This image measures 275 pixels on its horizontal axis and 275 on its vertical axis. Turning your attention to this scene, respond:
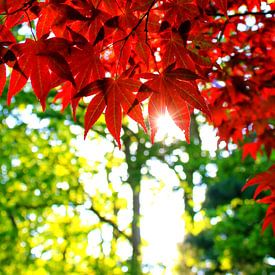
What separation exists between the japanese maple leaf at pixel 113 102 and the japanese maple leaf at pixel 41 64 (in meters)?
0.10

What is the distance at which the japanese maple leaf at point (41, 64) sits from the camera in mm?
704

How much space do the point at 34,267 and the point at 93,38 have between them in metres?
4.51

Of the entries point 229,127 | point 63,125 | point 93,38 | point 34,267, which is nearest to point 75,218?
point 34,267

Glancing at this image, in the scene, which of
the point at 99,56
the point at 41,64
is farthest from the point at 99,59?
the point at 41,64

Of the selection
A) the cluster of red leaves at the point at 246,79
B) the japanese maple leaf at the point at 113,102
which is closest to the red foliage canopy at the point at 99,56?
the japanese maple leaf at the point at 113,102

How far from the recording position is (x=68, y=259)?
5.49m

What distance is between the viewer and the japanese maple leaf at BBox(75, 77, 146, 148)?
805 mm

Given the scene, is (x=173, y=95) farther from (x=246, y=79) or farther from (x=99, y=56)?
(x=246, y=79)

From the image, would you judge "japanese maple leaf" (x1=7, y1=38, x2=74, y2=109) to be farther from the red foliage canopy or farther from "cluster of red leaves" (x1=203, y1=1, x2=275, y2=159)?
"cluster of red leaves" (x1=203, y1=1, x2=275, y2=159)

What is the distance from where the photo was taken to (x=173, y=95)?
82 cm

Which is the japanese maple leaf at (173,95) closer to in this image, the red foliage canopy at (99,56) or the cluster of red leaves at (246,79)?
the red foliage canopy at (99,56)

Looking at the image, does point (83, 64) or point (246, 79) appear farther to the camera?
point (246, 79)

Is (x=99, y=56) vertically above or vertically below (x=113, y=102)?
above

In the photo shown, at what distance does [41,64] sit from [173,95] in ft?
0.96
